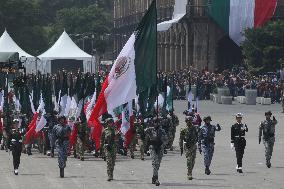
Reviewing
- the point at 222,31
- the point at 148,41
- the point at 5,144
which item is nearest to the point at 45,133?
the point at 5,144

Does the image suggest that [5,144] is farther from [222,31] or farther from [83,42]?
[83,42]

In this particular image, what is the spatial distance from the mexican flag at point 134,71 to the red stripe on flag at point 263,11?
166ft

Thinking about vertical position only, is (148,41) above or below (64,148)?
above

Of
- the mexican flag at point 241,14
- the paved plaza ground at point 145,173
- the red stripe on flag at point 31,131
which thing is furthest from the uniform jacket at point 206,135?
the mexican flag at point 241,14

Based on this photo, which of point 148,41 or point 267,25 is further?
point 267,25

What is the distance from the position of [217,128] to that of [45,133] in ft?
28.1

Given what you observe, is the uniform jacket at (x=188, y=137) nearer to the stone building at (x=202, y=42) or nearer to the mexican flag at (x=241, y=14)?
the mexican flag at (x=241, y=14)

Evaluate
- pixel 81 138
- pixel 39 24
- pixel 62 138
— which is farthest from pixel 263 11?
pixel 62 138

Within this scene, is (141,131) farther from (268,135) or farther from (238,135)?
(238,135)

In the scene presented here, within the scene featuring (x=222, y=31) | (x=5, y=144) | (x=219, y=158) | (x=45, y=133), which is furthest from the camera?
(x=222, y=31)

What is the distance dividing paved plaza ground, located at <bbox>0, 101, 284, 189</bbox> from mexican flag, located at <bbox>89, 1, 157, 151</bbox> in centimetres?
176

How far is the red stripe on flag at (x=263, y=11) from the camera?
7462cm

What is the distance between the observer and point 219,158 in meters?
31.9

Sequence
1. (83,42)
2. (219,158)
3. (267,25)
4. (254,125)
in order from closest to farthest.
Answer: (219,158)
(254,125)
(267,25)
(83,42)
